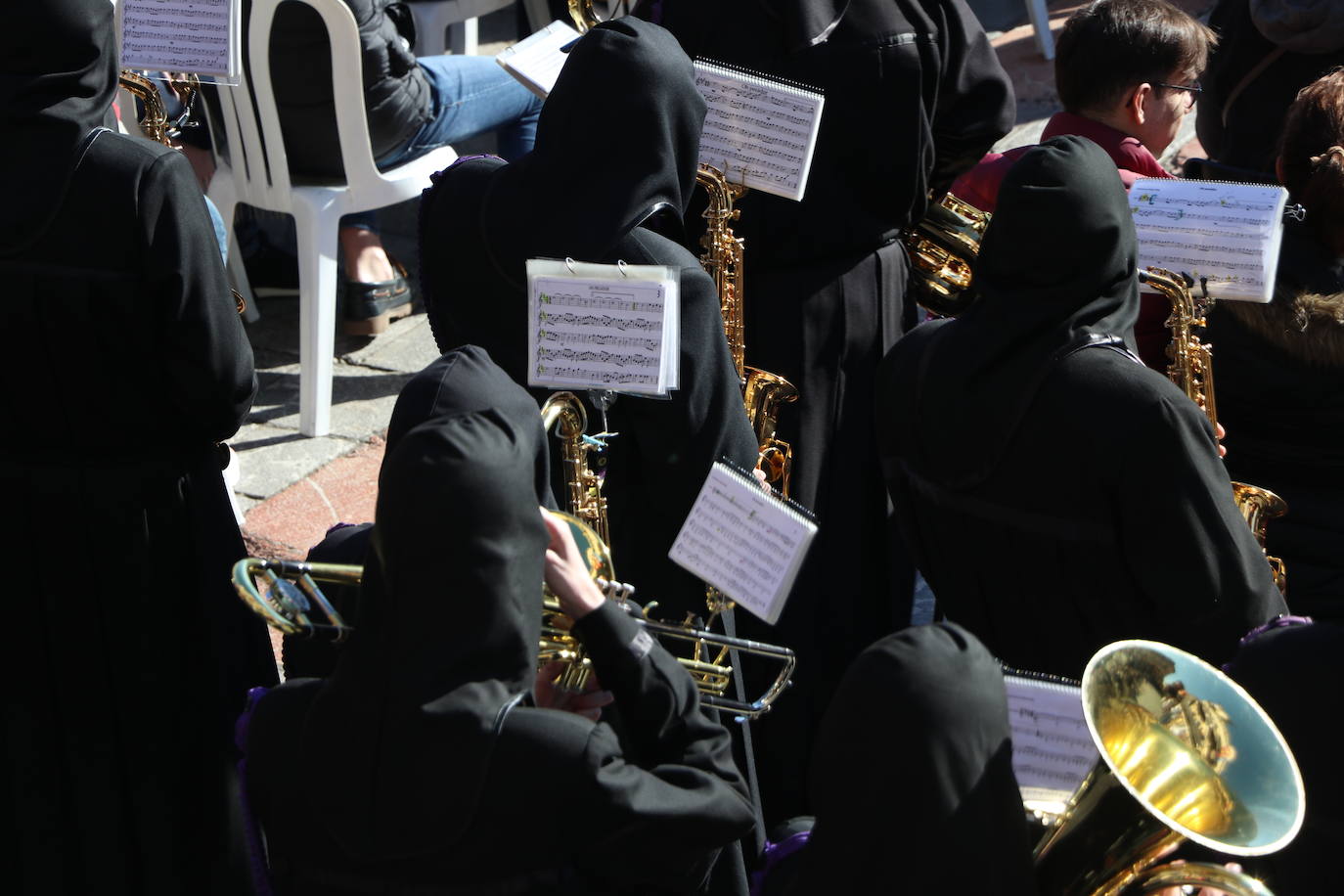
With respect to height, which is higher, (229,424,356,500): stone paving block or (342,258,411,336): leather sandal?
(342,258,411,336): leather sandal

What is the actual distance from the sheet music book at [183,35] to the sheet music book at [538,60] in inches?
30.5

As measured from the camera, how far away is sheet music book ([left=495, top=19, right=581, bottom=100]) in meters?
3.16

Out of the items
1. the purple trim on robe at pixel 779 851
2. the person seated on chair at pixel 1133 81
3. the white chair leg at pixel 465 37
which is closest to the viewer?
the purple trim on robe at pixel 779 851

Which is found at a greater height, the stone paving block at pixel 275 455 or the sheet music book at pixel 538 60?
the sheet music book at pixel 538 60

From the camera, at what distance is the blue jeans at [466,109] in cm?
504

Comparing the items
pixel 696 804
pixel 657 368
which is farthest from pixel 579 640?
pixel 657 368

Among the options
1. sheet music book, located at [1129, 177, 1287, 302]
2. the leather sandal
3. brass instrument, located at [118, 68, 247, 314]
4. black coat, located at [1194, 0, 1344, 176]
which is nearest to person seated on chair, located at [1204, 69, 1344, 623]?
sheet music book, located at [1129, 177, 1287, 302]

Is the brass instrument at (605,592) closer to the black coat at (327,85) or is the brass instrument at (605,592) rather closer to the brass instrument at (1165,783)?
the brass instrument at (1165,783)

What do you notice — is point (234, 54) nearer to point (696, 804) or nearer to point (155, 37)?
point (155, 37)

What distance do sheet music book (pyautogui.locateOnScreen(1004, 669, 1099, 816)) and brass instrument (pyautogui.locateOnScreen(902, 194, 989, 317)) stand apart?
6.04 feet

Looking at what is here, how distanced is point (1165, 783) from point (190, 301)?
6.30 feet

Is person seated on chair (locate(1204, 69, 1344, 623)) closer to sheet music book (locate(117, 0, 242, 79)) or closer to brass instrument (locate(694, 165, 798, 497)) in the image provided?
brass instrument (locate(694, 165, 798, 497))

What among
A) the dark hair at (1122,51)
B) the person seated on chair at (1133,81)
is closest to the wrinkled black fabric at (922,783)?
Result: the person seated on chair at (1133,81)

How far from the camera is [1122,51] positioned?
11.9 feet
